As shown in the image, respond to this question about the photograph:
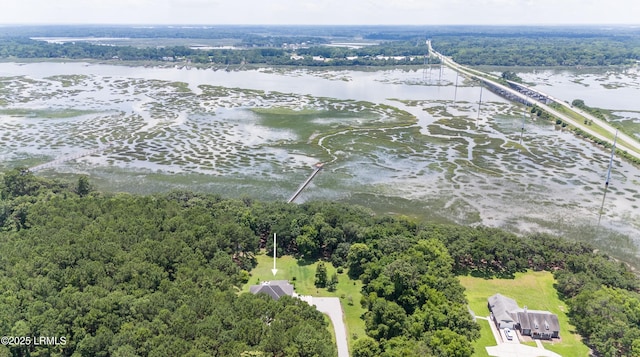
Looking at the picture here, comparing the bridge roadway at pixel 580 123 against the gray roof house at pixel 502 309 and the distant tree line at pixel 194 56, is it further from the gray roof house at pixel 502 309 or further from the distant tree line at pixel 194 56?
the distant tree line at pixel 194 56

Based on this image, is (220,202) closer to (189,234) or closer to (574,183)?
(189,234)

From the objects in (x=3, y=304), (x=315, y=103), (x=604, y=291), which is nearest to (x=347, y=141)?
(x=315, y=103)

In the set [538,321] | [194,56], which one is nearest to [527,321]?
[538,321]

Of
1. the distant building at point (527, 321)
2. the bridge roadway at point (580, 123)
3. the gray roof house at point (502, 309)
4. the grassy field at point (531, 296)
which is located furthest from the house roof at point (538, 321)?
the bridge roadway at point (580, 123)

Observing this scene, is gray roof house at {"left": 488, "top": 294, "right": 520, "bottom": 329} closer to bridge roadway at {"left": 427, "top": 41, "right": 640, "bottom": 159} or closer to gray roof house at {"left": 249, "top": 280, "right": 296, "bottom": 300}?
gray roof house at {"left": 249, "top": 280, "right": 296, "bottom": 300}

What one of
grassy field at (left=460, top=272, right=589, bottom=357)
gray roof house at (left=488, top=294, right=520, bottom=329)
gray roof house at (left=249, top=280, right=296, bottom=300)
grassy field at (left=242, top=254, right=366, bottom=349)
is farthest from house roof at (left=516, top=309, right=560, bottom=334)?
gray roof house at (left=249, top=280, right=296, bottom=300)

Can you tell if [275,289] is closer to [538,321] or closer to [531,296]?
[538,321]

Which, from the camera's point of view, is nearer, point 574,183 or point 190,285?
point 190,285
